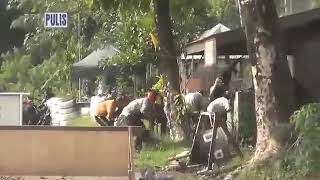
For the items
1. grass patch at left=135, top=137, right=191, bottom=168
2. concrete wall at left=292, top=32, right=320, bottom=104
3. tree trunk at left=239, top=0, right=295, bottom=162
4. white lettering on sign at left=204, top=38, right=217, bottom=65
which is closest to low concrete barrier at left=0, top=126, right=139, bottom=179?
tree trunk at left=239, top=0, right=295, bottom=162

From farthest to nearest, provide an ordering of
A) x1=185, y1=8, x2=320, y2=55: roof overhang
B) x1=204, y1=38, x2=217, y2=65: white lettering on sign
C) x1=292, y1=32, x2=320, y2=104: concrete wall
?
1. x1=292, y1=32, x2=320, y2=104: concrete wall
2. x1=185, y1=8, x2=320, y2=55: roof overhang
3. x1=204, y1=38, x2=217, y2=65: white lettering on sign

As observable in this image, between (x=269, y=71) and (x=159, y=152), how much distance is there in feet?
15.2

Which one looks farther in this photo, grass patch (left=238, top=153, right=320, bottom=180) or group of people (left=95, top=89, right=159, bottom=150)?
group of people (left=95, top=89, right=159, bottom=150)

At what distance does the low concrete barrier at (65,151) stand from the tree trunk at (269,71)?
244cm

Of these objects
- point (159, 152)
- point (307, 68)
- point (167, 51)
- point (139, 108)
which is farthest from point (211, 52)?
point (167, 51)

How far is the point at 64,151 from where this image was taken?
827cm

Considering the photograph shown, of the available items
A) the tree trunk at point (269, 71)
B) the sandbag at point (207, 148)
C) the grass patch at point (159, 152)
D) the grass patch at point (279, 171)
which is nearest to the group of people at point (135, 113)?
the grass patch at point (159, 152)

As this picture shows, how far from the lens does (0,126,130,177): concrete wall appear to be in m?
8.12

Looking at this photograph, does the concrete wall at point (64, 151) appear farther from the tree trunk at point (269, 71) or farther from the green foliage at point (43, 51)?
the green foliage at point (43, 51)

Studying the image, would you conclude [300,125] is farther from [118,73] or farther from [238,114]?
[118,73]

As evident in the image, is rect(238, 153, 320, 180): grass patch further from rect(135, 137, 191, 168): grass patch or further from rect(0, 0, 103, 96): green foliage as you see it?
rect(0, 0, 103, 96): green foliage

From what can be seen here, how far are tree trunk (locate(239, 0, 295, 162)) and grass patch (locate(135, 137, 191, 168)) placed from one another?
8.93 feet

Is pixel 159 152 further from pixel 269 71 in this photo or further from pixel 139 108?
pixel 269 71

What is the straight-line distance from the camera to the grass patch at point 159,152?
1233 centimetres
